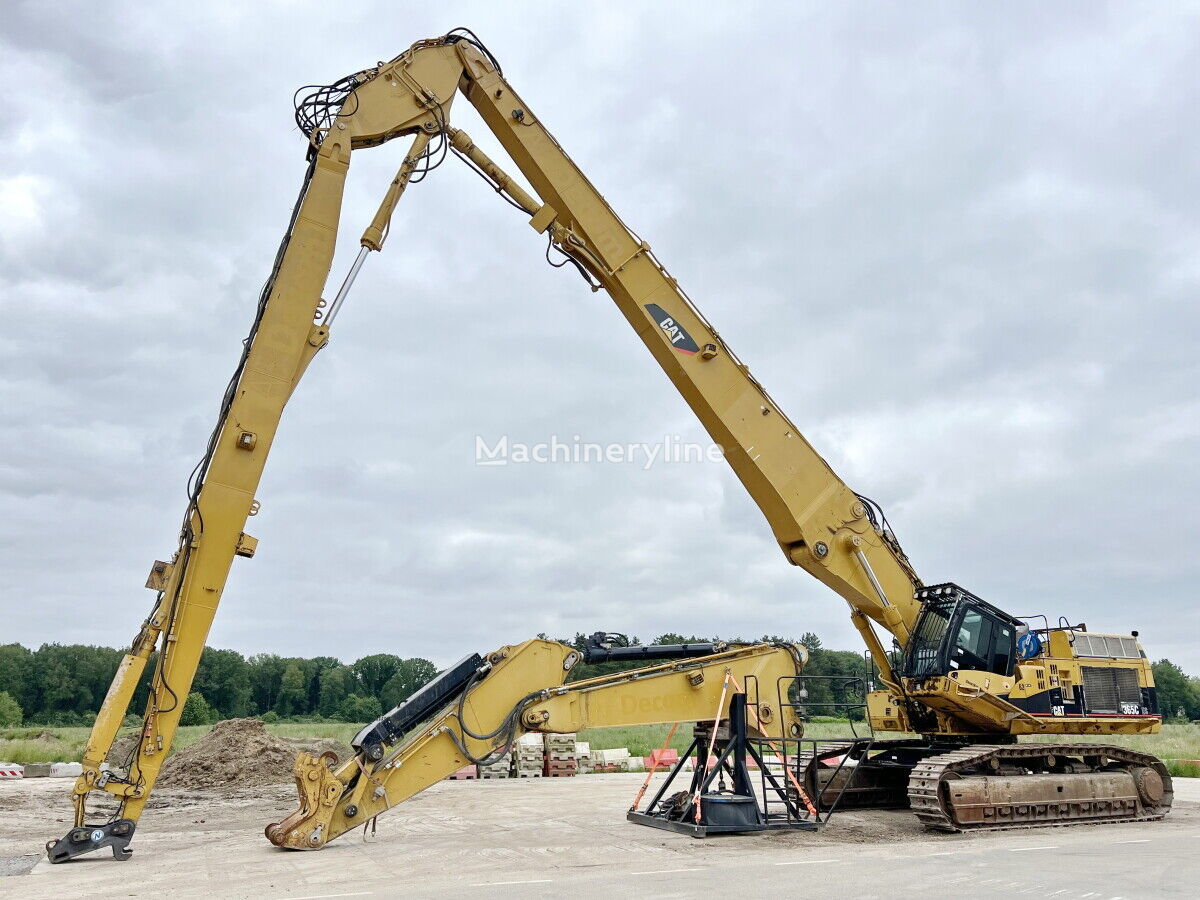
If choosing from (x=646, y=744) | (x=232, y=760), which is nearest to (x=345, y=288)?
(x=232, y=760)

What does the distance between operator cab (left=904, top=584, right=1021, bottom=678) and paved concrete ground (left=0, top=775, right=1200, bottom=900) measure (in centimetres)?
220

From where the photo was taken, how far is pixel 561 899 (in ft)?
26.7

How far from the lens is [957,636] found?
44.1ft

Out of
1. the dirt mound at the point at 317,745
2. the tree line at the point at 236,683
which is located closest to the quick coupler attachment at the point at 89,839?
the dirt mound at the point at 317,745

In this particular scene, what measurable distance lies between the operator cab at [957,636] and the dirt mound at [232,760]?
1345cm

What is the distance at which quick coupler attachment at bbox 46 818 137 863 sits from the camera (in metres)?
10.0

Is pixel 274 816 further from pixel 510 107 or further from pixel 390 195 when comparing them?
pixel 510 107

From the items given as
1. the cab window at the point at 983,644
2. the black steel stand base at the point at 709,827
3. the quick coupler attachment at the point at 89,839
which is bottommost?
the black steel stand base at the point at 709,827

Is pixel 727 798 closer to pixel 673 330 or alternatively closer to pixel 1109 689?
pixel 673 330

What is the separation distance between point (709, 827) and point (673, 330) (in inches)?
258

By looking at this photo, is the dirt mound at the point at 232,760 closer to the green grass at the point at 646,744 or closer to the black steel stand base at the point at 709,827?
the green grass at the point at 646,744

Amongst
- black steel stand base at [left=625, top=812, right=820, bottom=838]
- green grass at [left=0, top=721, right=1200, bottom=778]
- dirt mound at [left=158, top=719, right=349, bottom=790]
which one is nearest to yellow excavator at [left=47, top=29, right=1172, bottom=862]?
black steel stand base at [left=625, top=812, right=820, bottom=838]

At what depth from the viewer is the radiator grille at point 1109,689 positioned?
1424 centimetres

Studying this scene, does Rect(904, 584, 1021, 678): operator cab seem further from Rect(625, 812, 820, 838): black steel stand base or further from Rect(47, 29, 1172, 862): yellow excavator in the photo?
Rect(625, 812, 820, 838): black steel stand base
